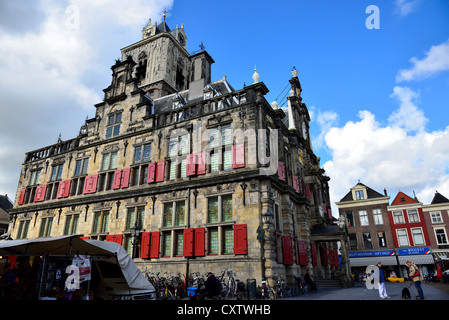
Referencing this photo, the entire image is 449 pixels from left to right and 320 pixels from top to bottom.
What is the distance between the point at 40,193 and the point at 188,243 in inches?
656

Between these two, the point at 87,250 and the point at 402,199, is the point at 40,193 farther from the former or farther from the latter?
the point at 402,199

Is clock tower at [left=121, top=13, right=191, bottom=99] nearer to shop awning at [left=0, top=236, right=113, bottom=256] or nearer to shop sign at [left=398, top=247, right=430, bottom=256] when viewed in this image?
A: shop awning at [left=0, top=236, right=113, bottom=256]

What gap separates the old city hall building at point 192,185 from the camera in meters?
15.0

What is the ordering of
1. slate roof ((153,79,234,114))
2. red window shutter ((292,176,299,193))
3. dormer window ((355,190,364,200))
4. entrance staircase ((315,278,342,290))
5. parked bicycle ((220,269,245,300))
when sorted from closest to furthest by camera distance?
parked bicycle ((220,269,245,300)) → entrance staircase ((315,278,342,290)) → red window shutter ((292,176,299,193)) → slate roof ((153,79,234,114)) → dormer window ((355,190,364,200))

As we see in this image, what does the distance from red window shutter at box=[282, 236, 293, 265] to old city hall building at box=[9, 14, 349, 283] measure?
6 centimetres

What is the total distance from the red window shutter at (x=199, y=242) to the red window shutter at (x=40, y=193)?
1647 centimetres

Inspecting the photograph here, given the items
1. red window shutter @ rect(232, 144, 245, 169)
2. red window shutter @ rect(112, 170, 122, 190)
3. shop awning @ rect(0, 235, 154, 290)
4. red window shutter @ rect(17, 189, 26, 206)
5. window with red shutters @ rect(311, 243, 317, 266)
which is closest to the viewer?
shop awning @ rect(0, 235, 154, 290)

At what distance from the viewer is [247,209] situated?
1473 centimetres

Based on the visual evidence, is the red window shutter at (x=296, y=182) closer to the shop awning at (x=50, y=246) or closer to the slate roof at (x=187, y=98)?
the slate roof at (x=187, y=98)

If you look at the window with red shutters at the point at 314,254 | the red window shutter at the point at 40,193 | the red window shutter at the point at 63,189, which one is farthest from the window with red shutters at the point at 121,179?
the window with red shutters at the point at 314,254

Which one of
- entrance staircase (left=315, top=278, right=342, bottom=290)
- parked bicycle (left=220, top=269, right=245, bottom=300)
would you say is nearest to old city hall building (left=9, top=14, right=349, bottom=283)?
parked bicycle (left=220, top=269, right=245, bottom=300)

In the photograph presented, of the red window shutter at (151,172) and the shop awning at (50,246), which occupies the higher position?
the red window shutter at (151,172)

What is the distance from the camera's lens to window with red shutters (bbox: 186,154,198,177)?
16984 mm

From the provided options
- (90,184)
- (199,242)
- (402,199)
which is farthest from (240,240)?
(402,199)
